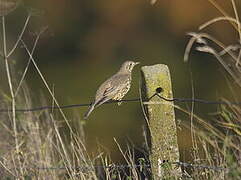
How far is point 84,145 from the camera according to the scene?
8125mm

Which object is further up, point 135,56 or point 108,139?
point 135,56

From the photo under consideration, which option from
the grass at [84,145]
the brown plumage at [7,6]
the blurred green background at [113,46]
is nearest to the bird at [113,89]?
the grass at [84,145]

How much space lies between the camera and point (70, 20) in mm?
26969

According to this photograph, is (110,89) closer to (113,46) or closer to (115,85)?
(115,85)

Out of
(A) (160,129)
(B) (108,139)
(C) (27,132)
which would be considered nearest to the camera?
(A) (160,129)

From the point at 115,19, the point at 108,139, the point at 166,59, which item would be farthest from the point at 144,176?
the point at 115,19

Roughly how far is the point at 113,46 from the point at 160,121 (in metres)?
19.8

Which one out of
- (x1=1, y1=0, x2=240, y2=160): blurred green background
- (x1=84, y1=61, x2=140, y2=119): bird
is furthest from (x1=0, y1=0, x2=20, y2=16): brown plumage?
(x1=1, y1=0, x2=240, y2=160): blurred green background

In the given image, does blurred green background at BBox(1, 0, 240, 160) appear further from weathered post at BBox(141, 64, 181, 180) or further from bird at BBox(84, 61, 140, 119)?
weathered post at BBox(141, 64, 181, 180)

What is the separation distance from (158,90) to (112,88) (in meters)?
2.86

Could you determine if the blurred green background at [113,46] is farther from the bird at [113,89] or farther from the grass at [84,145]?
the grass at [84,145]

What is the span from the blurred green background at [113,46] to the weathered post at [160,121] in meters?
14.1

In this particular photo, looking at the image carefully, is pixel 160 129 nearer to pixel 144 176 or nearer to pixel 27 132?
pixel 144 176

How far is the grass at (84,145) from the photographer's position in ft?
20.5
